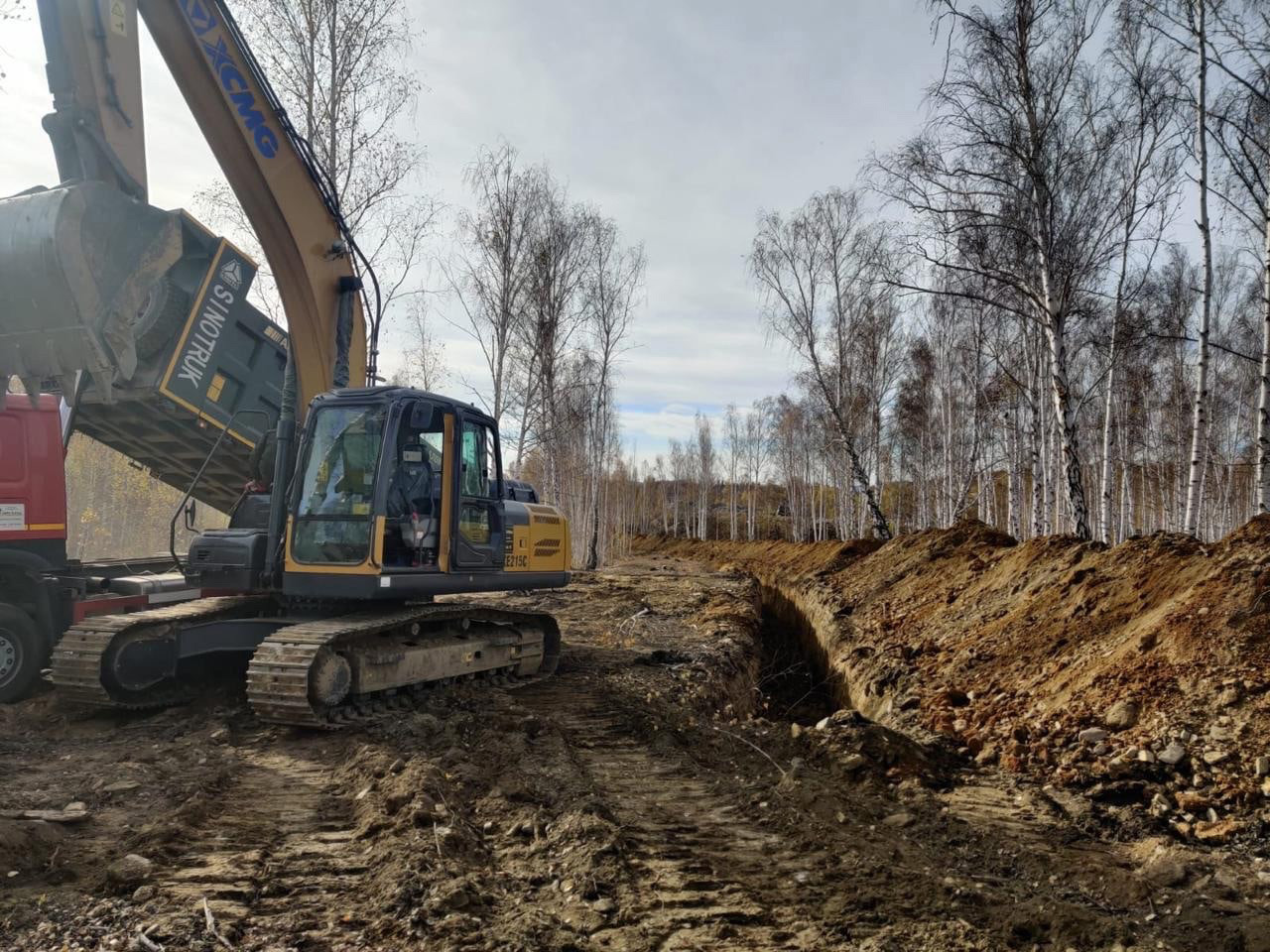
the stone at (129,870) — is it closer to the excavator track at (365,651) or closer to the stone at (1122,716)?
the excavator track at (365,651)

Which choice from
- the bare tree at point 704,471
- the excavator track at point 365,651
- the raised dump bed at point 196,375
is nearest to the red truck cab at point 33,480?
the raised dump bed at point 196,375

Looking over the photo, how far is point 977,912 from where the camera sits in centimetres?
311

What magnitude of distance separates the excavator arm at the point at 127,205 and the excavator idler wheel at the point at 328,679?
8.37 ft

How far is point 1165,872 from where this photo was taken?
3537 millimetres

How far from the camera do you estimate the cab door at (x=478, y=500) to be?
697cm

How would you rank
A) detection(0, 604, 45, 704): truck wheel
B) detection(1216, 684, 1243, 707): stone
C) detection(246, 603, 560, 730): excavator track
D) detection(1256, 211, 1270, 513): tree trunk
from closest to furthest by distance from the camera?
detection(1216, 684, 1243, 707): stone, detection(246, 603, 560, 730): excavator track, detection(0, 604, 45, 704): truck wheel, detection(1256, 211, 1270, 513): tree trunk

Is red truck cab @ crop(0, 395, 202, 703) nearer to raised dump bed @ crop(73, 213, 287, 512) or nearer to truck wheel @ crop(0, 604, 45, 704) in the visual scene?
truck wheel @ crop(0, 604, 45, 704)

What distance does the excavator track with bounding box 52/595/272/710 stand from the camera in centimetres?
585

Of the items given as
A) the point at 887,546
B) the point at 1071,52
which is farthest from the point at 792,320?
the point at 1071,52

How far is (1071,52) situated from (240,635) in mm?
13654

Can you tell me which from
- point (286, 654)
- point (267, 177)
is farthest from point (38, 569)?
point (267, 177)

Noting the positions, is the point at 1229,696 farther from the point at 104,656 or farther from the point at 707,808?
the point at 104,656

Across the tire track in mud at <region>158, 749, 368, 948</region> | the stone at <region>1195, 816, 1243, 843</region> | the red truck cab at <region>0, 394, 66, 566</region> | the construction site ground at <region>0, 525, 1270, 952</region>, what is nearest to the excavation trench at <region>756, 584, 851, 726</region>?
the construction site ground at <region>0, 525, 1270, 952</region>

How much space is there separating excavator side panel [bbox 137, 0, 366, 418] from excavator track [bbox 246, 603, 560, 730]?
2208 mm
